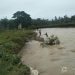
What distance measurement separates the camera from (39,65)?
1587 centimetres

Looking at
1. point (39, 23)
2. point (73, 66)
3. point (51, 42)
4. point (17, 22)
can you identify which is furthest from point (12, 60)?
point (39, 23)

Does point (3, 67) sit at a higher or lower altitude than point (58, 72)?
higher

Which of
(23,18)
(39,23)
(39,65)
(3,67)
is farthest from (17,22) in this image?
(3,67)

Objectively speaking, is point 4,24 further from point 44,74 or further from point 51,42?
point 44,74

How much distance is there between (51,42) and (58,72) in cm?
1502

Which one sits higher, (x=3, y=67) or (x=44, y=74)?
(x=3, y=67)

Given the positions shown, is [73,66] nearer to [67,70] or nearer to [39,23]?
[67,70]

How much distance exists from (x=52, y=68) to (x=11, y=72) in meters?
4.70

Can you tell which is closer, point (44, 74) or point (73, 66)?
point (44, 74)

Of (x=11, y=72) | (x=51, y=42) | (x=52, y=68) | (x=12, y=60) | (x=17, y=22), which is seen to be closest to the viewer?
(x=11, y=72)

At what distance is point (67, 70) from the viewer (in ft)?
44.4

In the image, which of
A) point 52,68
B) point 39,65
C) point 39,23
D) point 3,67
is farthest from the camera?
point 39,23

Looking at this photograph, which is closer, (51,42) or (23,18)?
(51,42)

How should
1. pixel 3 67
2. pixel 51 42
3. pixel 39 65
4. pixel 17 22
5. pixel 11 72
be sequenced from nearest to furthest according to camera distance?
pixel 11 72
pixel 3 67
pixel 39 65
pixel 51 42
pixel 17 22
